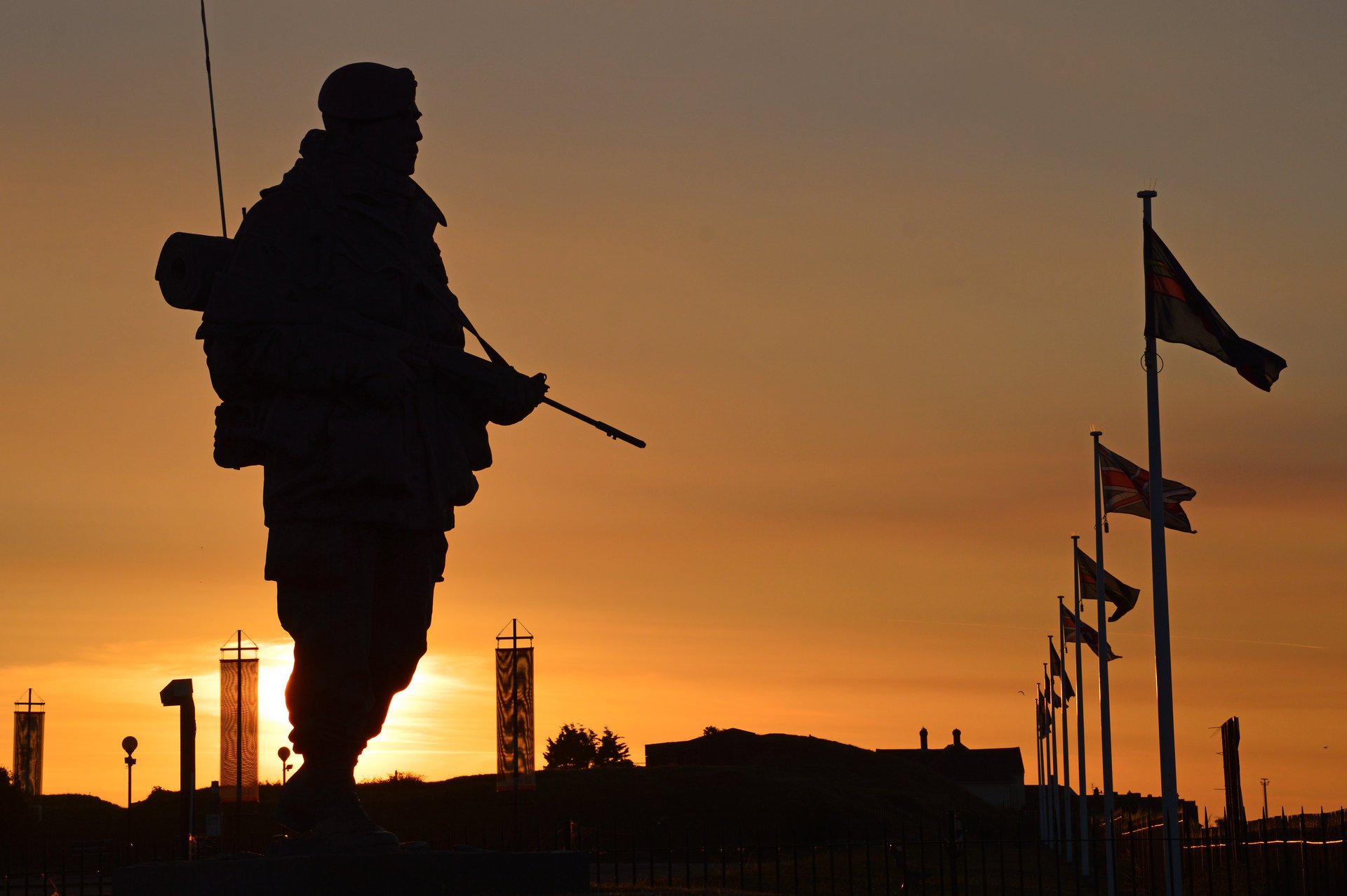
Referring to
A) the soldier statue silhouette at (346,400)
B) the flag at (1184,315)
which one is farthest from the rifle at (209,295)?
the flag at (1184,315)

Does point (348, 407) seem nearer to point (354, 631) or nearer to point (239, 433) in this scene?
point (239, 433)

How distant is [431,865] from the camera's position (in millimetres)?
8281

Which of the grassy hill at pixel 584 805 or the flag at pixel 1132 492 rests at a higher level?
the flag at pixel 1132 492

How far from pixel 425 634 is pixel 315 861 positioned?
145 centimetres

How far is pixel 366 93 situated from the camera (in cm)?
905

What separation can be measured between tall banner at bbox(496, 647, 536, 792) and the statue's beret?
26418 mm

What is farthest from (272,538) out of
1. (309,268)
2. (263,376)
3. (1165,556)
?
(1165,556)

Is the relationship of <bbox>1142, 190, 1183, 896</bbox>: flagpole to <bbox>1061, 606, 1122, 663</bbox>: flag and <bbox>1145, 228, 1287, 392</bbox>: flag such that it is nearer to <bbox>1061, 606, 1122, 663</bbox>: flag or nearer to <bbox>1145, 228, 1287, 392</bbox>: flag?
<bbox>1145, 228, 1287, 392</bbox>: flag

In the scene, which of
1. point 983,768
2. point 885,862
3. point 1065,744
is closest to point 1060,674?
point 1065,744

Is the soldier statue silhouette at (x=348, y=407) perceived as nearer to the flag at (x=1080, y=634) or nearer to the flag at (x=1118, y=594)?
the flag at (x=1118, y=594)

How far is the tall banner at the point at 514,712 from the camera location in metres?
34.8

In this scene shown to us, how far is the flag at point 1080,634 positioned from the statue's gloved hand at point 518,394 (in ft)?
81.0

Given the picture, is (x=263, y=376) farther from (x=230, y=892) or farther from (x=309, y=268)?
(x=230, y=892)

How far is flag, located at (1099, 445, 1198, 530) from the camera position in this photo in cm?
2016
